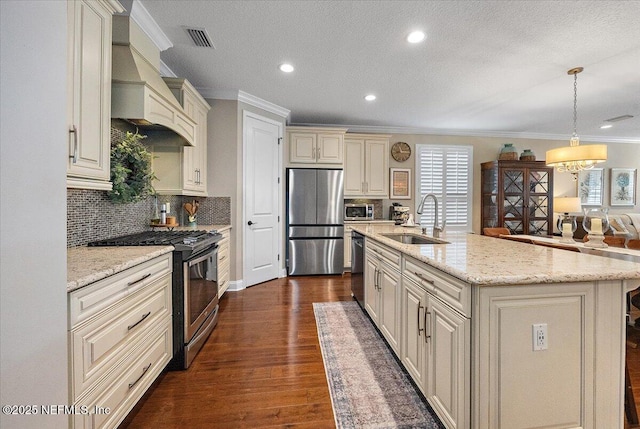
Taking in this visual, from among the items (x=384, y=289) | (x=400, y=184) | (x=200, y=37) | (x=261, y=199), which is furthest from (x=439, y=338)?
(x=400, y=184)

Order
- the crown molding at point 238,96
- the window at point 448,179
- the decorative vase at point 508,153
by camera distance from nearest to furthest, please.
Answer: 1. the crown molding at point 238,96
2. the decorative vase at point 508,153
3. the window at point 448,179

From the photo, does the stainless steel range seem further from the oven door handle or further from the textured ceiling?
the textured ceiling

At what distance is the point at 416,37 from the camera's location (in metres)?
2.53

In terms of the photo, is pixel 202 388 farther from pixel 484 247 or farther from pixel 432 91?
pixel 432 91

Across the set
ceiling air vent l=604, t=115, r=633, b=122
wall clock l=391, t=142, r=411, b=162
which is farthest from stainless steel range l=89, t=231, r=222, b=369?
ceiling air vent l=604, t=115, r=633, b=122

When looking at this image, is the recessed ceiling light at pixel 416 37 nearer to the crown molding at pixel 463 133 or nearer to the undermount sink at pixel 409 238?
the undermount sink at pixel 409 238

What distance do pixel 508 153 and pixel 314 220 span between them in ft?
13.3

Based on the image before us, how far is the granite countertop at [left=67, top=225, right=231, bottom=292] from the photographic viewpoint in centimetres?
115

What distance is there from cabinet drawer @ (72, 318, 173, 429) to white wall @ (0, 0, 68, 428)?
1.14ft

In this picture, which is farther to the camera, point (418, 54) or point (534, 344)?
point (418, 54)

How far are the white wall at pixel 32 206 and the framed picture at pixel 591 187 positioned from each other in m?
8.39

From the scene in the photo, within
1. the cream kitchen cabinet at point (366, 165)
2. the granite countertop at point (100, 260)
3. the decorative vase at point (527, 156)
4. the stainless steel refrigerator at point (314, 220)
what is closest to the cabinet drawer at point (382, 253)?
the granite countertop at point (100, 260)

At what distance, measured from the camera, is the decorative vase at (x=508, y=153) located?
5.45 metres

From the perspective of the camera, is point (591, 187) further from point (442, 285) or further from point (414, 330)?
point (442, 285)
